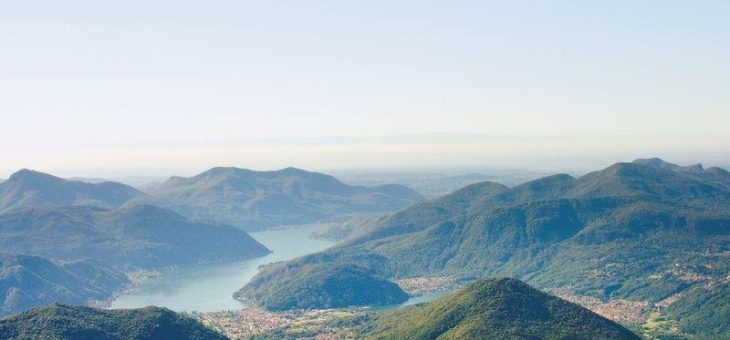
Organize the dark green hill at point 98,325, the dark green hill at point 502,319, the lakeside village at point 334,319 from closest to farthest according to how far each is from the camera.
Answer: the dark green hill at point 98,325
the dark green hill at point 502,319
the lakeside village at point 334,319

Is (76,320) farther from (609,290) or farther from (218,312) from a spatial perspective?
(609,290)

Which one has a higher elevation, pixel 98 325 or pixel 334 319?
pixel 98 325

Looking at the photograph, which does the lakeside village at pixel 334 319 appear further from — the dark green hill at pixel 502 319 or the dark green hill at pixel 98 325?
the dark green hill at pixel 98 325

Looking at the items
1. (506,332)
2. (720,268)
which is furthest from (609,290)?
(506,332)

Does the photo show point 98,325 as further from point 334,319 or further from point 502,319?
point 334,319

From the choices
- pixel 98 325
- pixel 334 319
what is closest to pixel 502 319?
pixel 334 319

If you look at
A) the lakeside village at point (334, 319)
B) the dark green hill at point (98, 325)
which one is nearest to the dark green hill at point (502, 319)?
the lakeside village at point (334, 319)
